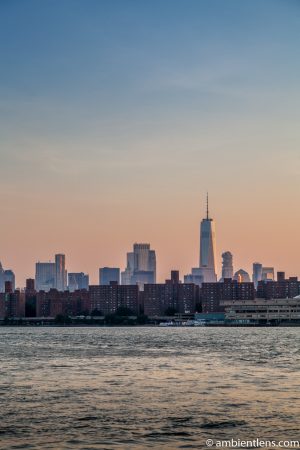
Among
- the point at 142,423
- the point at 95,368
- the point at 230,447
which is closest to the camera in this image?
the point at 230,447

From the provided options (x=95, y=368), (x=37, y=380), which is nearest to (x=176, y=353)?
(x=95, y=368)

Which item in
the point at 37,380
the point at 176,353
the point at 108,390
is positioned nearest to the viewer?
the point at 108,390

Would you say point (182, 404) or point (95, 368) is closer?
point (182, 404)

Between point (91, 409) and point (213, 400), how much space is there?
21.6 ft

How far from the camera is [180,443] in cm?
3186

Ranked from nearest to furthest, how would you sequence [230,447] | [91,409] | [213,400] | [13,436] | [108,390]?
1. [230,447]
2. [13,436]
3. [91,409]
4. [213,400]
5. [108,390]

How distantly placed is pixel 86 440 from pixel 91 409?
25.6ft

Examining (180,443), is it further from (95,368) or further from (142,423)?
(95,368)

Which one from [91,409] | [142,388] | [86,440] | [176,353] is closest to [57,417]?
[91,409]

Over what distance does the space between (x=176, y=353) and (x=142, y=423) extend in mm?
50674

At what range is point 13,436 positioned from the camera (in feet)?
110

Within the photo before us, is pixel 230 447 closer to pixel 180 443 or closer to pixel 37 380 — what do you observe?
pixel 180 443

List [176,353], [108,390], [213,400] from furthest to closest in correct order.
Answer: [176,353] < [108,390] < [213,400]

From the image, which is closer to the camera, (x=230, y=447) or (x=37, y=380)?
(x=230, y=447)
